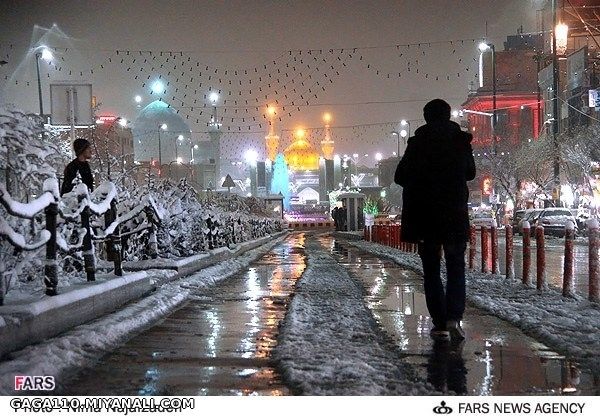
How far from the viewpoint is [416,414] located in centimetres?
396

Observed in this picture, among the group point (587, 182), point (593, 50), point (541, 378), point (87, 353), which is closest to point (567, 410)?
point (541, 378)

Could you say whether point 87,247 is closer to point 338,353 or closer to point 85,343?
point 85,343

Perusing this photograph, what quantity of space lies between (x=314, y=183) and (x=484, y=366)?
124550 mm

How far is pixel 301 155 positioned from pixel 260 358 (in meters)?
128

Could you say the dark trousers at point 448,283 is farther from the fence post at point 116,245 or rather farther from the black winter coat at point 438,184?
the fence post at point 116,245

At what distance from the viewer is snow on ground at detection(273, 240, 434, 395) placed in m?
4.61

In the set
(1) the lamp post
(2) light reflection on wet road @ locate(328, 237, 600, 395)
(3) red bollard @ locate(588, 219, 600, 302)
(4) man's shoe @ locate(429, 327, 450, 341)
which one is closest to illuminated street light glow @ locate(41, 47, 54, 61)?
(2) light reflection on wet road @ locate(328, 237, 600, 395)

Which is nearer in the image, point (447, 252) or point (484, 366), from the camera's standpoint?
point (484, 366)

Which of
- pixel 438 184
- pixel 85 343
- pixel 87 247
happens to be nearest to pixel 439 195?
pixel 438 184

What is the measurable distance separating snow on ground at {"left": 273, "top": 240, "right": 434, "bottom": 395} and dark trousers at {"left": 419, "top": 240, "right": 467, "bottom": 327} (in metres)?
0.51

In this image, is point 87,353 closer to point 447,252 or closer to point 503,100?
point 447,252

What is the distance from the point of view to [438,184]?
6422 millimetres

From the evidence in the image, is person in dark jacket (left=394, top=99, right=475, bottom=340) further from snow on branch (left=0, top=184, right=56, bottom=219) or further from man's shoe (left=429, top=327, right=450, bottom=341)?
snow on branch (left=0, top=184, right=56, bottom=219)

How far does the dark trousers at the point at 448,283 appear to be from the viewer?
6.54m
